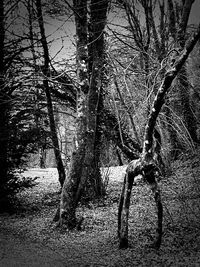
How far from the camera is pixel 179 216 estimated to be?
227 inches

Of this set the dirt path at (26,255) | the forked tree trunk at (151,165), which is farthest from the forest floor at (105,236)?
the forked tree trunk at (151,165)

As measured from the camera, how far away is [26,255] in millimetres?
4906

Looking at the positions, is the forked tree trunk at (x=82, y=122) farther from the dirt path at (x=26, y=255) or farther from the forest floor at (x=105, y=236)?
the dirt path at (x=26, y=255)

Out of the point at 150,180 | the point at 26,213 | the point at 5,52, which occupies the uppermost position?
the point at 5,52

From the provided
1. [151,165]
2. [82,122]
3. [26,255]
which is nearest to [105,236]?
[26,255]

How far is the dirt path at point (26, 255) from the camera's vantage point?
448cm

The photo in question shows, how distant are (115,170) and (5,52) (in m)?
9.15

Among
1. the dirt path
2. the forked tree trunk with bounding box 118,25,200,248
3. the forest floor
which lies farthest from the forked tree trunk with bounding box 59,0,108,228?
the forked tree trunk with bounding box 118,25,200,248

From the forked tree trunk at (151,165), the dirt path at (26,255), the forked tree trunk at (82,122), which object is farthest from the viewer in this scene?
the forked tree trunk at (82,122)

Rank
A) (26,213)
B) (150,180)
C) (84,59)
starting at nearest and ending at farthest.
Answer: (150,180), (84,59), (26,213)

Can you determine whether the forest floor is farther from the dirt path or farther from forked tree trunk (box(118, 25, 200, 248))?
forked tree trunk (box(118, 25, 200, 248))

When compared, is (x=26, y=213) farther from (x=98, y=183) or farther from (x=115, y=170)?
(x=115, y=170)

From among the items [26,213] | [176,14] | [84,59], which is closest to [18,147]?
[26,213]

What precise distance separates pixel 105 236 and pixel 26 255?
5.57 feet
